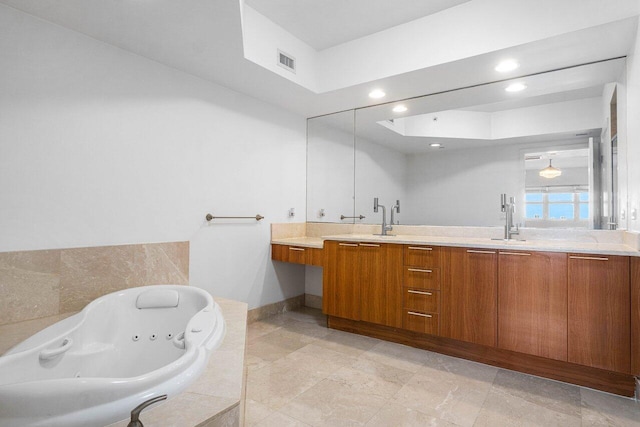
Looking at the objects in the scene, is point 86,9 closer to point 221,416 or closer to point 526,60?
point 221,416

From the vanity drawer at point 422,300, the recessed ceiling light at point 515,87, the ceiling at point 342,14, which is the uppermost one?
the ceiling at point 342,14

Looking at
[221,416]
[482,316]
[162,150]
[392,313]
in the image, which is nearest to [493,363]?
[482,316]

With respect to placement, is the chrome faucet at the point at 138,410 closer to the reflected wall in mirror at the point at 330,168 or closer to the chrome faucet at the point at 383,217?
the chrome faucet at the point at 383,217

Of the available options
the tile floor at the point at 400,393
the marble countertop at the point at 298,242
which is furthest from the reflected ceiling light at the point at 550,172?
the marble countertop at the point at 298,242

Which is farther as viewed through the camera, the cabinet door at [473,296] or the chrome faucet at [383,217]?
the chrome faucet at [383,217]

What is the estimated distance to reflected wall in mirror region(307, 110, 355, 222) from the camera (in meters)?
3.73

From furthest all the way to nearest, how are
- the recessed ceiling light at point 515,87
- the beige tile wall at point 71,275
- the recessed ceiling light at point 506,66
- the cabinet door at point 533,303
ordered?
the recessed ceiling light at point 515,87 < the recessed ceiling light at point 506,66 < the cabinet door at point 533,303 < the beige tile wall at point 71,275

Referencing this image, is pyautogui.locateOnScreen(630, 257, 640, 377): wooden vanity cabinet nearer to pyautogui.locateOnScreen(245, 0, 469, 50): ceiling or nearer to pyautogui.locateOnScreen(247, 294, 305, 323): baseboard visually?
pyautogui.locateOnScreen(245, 0, 469, 50): ceiling

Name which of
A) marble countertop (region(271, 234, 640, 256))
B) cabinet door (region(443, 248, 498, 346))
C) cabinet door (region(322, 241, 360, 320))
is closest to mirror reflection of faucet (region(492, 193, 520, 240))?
marble countertop (region(271, 234, 640, 256))

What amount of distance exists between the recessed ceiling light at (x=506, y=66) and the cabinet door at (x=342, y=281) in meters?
1.77

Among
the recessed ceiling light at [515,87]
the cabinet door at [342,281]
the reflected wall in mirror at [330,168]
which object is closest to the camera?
the recessed ceiling light at [515,87]

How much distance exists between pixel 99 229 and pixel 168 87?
1174 mm

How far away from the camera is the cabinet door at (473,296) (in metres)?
2.29

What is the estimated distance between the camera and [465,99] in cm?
292
